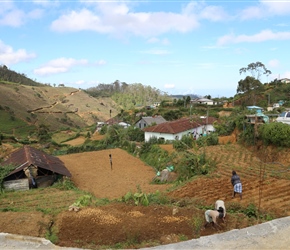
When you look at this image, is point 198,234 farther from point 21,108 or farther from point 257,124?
point 21,108

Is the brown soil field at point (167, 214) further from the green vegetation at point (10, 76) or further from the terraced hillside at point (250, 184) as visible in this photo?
the green vegetation at point (10, 76)

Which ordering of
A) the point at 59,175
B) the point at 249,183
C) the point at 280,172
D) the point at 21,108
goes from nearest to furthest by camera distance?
the point at 249,183 → the point at 280,172 → the point at 59,175 → the point at 21,108

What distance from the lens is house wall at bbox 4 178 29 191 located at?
49.1 feet

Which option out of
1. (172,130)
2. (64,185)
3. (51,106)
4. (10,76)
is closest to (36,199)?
(64,185)

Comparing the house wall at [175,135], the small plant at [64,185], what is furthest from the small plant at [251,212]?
the house wall at [175,135]

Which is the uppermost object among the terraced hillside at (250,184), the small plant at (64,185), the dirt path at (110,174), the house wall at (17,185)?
the terraced hillside at (250,184)

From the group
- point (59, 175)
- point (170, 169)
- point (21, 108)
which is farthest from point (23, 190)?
point (21, 108)

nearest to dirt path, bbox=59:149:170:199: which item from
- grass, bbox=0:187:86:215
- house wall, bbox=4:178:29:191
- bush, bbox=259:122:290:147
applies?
grass, bbox=0:187:86:215

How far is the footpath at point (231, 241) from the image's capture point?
5395 millimetres

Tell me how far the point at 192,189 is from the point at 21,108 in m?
54.4

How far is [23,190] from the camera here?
49.2 feet

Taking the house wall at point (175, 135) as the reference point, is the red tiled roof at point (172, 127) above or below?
above

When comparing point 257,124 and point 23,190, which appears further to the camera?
point 257,124

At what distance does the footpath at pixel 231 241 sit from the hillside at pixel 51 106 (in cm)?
4977
